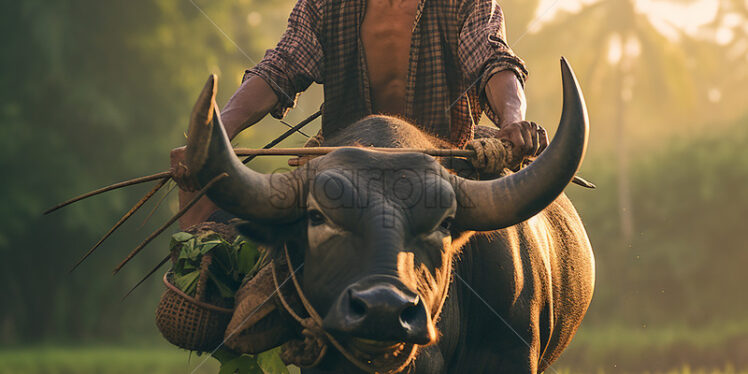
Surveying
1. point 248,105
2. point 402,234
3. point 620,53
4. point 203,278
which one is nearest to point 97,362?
point 248,105

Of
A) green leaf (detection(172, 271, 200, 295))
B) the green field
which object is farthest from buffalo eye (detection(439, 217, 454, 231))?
the green field

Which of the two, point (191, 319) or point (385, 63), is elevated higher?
point (385, 63)

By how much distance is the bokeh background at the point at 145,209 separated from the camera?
19812mm

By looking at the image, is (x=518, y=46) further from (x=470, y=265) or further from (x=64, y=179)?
(x=470, y=265)

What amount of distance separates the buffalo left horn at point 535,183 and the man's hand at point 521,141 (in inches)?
10.7

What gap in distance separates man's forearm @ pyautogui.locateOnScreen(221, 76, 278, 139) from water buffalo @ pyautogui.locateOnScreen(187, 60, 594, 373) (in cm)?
65

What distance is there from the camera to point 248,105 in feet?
Answer: 14.4

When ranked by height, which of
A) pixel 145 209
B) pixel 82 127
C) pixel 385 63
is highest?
pixel 385 63

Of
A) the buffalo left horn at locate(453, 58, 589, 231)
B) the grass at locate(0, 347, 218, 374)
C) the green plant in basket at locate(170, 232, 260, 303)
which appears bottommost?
the grass at locate(0, 347, 218, 374)

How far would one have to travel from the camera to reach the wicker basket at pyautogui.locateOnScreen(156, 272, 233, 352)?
3719 millimetres

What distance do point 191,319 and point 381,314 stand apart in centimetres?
122

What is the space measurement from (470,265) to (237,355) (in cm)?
112

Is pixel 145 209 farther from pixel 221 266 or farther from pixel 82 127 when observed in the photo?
pixel 221 266

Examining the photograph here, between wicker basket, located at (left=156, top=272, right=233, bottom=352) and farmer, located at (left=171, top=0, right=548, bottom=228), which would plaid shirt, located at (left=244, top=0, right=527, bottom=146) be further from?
wicker basket, located at (left=156, top=272, right=233, bottom=352)
